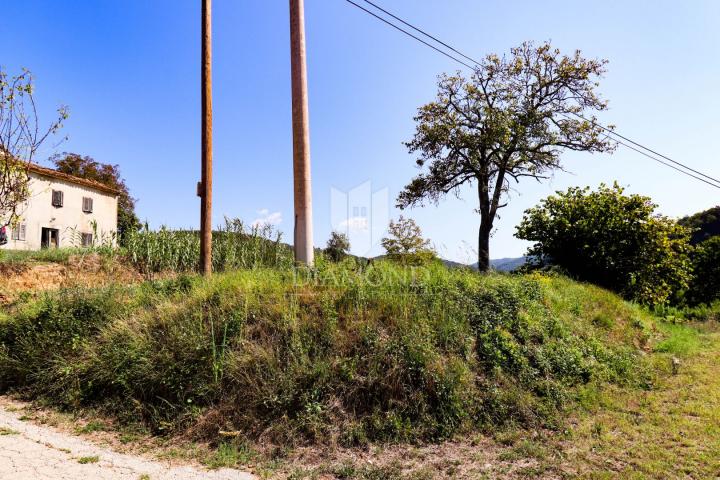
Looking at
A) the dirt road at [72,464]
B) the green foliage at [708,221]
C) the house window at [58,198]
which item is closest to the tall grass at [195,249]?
the dirt road at [72,464]

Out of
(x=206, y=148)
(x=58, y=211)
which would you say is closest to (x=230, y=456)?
(x=206, y=148)

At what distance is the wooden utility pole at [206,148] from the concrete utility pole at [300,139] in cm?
189

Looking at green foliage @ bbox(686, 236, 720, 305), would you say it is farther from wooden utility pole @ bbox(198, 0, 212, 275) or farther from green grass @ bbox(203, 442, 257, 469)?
green grass @ bbox(203, 442, 257, 469)

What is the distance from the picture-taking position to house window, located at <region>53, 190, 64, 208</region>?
26.6 metres

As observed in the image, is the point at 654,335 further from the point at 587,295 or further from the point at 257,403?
the point at 257,403

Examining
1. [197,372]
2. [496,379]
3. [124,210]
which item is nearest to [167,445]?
[197,372]

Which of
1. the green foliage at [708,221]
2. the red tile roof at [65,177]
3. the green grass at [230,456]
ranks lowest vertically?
the green grass at [230,456]

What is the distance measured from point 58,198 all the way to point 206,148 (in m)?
23.9

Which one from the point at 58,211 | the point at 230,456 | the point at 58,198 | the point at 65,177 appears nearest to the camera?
the point at 230,456

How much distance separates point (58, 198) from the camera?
87.8 ft

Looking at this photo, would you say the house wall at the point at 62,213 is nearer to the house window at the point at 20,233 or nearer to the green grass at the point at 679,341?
the house window at the point at 20,233

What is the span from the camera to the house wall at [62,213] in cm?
2475

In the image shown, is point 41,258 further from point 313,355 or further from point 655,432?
point 655,432

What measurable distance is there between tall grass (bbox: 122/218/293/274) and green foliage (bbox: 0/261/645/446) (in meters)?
2.86
